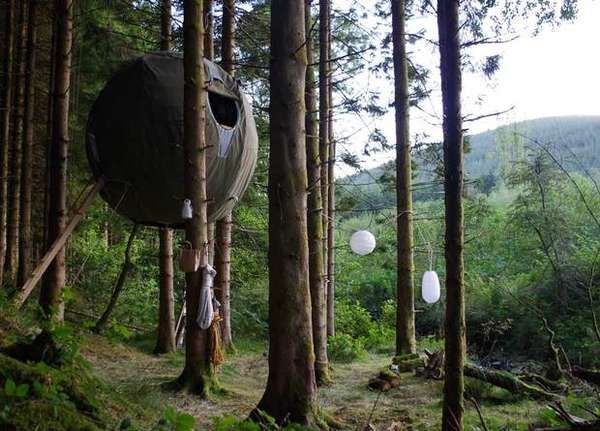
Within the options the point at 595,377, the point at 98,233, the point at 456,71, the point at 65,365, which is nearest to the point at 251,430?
the point at 65,365

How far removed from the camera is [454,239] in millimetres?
4160

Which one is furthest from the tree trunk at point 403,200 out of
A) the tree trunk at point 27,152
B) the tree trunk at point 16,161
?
the tree trunk at point 16,161

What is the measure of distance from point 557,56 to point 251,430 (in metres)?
4.41

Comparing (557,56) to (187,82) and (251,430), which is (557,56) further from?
(251,430)

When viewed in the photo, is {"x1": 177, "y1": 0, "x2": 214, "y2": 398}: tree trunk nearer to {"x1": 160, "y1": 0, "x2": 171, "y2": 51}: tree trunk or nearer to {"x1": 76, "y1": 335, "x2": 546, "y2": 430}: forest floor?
{"x1": 76, "y1": 335, "x2": 546, "y2": 430}: forest floor

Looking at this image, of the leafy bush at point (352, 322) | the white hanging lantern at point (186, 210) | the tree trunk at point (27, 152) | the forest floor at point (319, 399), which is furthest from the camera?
the leafy bush at point (352, 322)

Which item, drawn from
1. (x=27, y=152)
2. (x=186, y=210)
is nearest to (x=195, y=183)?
(x=186, y=210)

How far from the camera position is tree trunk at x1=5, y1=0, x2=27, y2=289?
9.22 metres

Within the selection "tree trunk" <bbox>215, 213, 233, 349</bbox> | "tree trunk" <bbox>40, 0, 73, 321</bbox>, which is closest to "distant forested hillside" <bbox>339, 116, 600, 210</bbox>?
"tree trunk" <bbox>215, 213, 233, 349</bbox>

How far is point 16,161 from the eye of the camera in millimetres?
9852

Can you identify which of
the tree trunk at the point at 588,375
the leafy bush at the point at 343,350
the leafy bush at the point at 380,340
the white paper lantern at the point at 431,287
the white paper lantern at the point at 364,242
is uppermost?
the white paper lantern at the point at 364,242

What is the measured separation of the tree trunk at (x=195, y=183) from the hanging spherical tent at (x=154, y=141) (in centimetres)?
22

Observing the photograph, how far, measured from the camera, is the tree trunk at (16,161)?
30.2ft

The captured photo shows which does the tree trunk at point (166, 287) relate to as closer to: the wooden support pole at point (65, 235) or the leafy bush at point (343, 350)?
the wooden support pole at point (65, 235)
